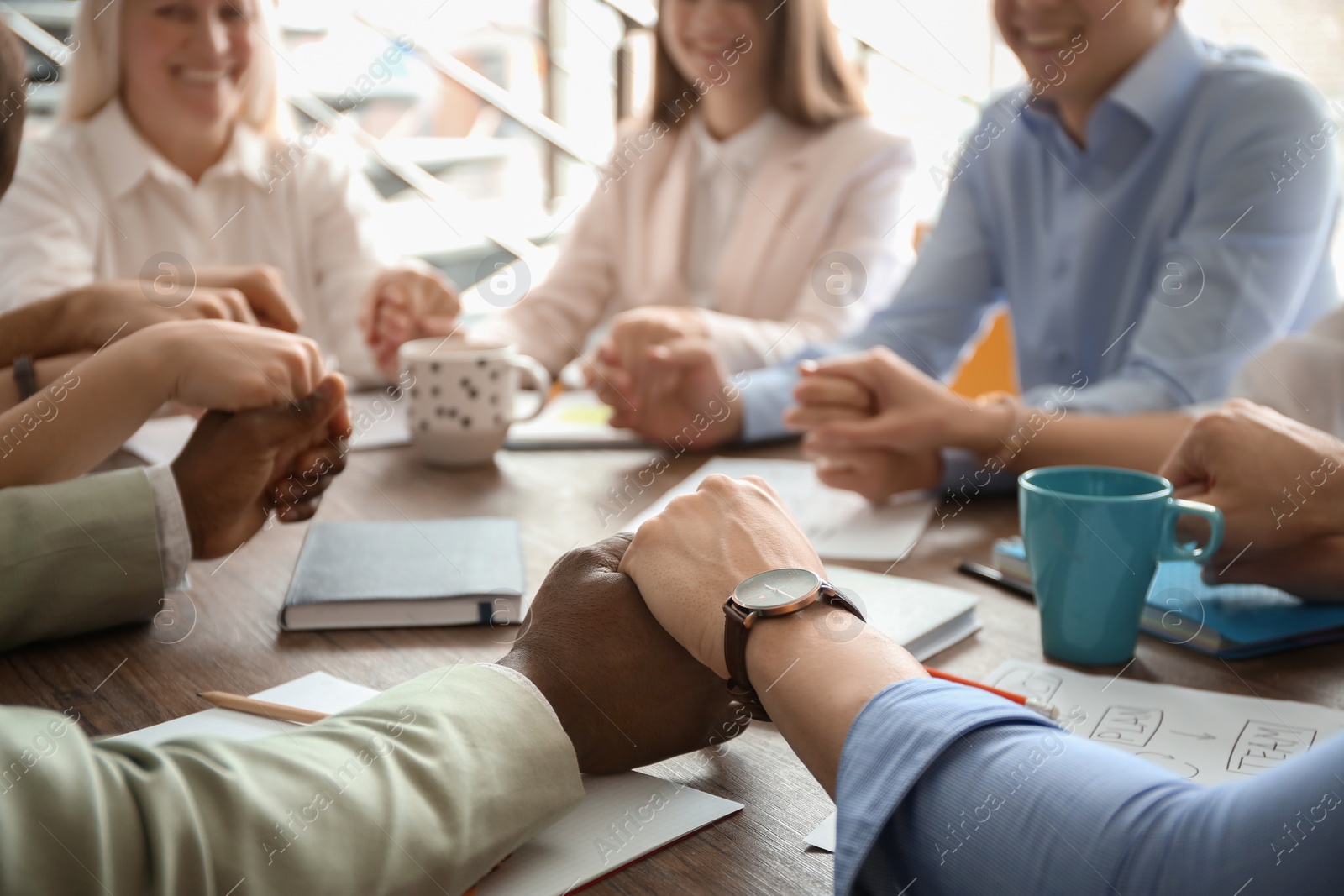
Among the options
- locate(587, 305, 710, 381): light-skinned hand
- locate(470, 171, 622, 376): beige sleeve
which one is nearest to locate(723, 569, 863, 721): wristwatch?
locate(587, 305, 710, 381): light-skinned hand

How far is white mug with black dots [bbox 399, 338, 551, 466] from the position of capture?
1251 millimetres

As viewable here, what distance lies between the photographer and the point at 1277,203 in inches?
48.6

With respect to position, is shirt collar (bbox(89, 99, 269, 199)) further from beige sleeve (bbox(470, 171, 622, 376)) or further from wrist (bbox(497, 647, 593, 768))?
wrist (bbox(497, 647, 593, 768))

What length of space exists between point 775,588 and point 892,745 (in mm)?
140

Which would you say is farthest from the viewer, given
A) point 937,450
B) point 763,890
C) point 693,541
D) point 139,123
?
point 139,123

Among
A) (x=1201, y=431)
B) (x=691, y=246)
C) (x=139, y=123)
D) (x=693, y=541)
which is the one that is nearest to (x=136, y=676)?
(x=693, y=541)

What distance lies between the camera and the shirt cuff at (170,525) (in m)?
0.81

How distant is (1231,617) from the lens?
79 cm

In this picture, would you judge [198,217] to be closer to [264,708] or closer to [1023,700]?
[264,708]

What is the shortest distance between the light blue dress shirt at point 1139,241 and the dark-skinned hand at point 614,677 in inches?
29.5

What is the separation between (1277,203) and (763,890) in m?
1.12

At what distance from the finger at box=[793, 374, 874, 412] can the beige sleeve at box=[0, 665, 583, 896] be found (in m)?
0.67

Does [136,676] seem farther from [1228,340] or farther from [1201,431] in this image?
[1228,340]

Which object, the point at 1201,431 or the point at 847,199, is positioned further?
the point at 847,199
